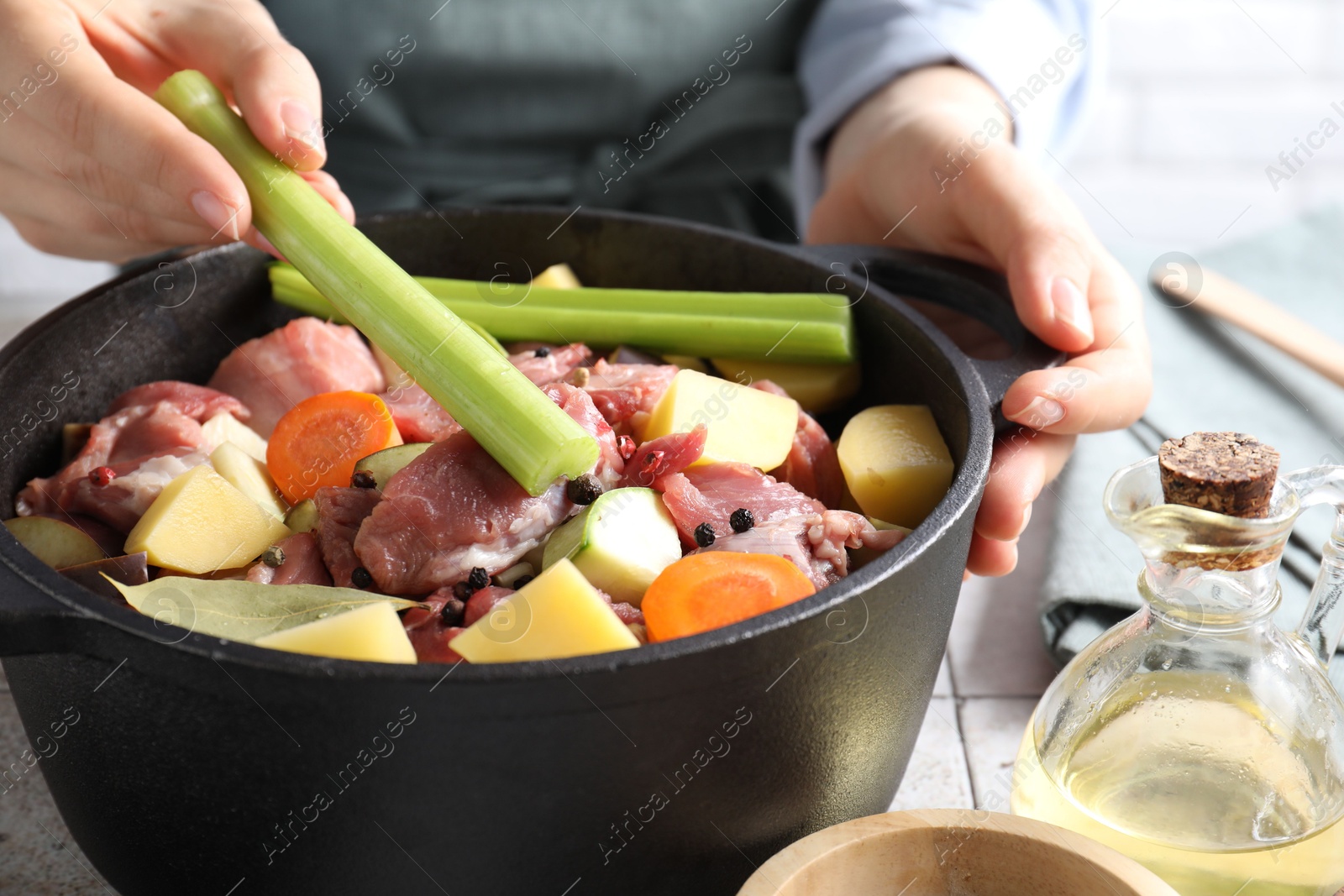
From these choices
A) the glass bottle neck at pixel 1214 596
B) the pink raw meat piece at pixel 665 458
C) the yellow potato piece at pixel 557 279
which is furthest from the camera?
the yellow potato piece at pixel 557 279

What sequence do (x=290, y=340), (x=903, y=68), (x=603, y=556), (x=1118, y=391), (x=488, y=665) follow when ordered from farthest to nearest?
(x=903, y=68) < (x=290, y=340) < (x=1118, y=391) < (x=603, y=556) < (x=488, y=665)

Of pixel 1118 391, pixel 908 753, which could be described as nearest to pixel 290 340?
pixel 908 753

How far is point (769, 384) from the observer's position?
5.53 ft

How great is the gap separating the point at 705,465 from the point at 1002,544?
1.35ft

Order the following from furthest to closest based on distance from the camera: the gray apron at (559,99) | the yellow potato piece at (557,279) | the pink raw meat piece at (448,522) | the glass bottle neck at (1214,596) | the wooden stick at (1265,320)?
1. the gray apron at (559,99)
2. the wooden stick at (1265,320)
3. the yellow potato piece at (557,279)
4. the pink raw meat piece at (448,522)
5. the glass bottle neck at (1214,596)

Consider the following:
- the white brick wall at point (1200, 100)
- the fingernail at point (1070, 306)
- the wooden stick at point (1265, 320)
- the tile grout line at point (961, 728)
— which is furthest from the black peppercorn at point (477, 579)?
the white brick wall at point (1200, 100)

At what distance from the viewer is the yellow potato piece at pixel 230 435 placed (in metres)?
1.61

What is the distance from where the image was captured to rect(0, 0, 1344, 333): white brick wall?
Answer: 3754 mm

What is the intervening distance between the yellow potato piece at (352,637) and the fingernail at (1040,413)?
0.82 m

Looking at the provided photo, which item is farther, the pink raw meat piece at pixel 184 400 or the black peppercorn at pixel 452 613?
the pink raw meat piece at pixel 184 400

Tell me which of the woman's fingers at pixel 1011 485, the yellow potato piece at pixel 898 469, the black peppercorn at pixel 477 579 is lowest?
the woman's fingers at pixel 1011 485

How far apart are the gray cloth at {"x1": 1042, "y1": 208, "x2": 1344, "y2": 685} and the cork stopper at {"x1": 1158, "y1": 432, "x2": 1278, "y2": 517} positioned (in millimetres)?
647

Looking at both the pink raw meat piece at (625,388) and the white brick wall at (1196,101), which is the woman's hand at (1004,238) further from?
the white brick wall at (1196,101)

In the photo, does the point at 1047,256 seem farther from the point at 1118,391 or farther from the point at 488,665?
the point at 488,665
